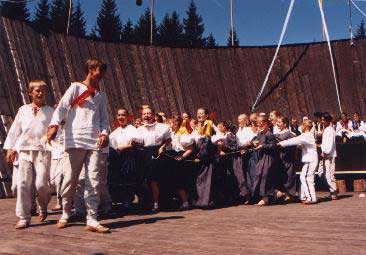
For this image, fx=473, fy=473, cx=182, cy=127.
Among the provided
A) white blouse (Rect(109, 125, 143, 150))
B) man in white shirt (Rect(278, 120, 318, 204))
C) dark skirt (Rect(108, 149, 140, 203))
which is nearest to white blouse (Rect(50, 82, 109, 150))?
white blouse (Rect(109, 125, 143, 150))

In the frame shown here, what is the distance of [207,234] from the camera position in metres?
4.77

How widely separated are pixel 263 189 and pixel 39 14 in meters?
44.8

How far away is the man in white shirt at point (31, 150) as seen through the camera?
553cm

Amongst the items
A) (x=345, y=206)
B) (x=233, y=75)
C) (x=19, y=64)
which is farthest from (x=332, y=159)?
(x=233, y=75)

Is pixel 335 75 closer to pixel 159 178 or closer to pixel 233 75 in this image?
pixel 233 75

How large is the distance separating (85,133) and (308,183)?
432cm

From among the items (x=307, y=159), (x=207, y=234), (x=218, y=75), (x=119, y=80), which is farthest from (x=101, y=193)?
(x=218, y=75)

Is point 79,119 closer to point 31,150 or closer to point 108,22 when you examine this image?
point 31,150

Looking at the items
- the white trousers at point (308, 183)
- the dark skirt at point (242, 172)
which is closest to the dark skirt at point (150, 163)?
the dark skirt at point (242, 172)

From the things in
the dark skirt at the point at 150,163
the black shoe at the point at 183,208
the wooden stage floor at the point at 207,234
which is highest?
the dark skirt at the point at 150,163

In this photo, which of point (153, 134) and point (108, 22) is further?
point (108, 22)

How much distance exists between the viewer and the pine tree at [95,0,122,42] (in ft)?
160

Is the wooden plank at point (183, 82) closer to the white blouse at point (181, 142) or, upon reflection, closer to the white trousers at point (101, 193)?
the white blouse at point (181, 142)

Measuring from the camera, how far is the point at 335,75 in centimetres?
1730
